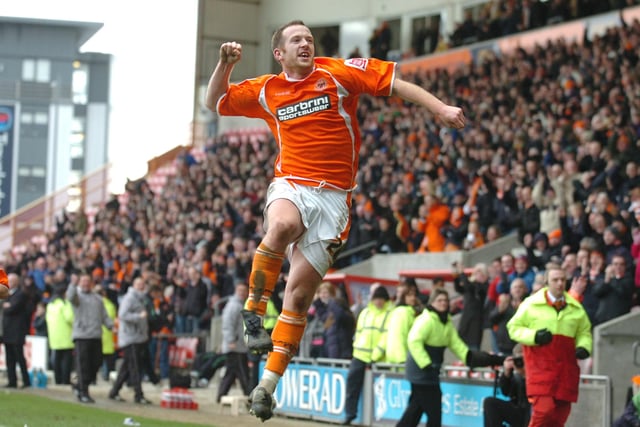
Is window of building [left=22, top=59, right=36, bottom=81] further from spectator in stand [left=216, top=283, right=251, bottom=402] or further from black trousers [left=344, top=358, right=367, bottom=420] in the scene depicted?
black trousers [left=344, top=358, right=367, bottom=420]

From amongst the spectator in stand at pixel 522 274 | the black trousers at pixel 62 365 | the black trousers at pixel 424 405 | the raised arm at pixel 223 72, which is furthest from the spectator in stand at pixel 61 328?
the raised arm at pixel 223 72

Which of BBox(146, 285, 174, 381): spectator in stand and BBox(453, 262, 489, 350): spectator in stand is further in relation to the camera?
BBox(146, 285, 174, 381): spectator in stand

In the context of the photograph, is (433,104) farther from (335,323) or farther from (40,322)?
(40,322)

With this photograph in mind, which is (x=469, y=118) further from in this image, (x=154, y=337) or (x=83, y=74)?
(x=83, y=74)

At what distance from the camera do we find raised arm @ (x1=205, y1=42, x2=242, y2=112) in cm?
850

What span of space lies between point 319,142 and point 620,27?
17583 mm

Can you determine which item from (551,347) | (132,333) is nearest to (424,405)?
(551,347)

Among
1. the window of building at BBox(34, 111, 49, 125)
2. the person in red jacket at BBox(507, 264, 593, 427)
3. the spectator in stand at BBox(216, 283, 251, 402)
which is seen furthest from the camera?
the window of building at BBox(34, 111, 49, 125)

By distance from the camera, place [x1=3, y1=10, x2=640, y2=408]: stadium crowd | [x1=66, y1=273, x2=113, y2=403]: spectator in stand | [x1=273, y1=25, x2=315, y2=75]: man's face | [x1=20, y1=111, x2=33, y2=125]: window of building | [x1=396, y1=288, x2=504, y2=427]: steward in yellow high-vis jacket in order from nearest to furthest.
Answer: [x1=273, y1=25, x2=315, y2=75]: man's face → [x1=396, y1=288, x2=504, y2=427]: steward in yellow high-vis jacket → [x1=3, y1=10, x2=640, y2=408]: stadium crowd → [x1=66, y1=273, x2=113, y2=403]: spectator in stand → [x1=20, y1=111, x2=33, y2=125]: window of building

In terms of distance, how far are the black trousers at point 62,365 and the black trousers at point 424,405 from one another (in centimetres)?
1044

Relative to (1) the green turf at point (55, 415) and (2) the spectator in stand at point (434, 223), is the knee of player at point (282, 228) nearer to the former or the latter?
(1) the green turf at point (55, 415)

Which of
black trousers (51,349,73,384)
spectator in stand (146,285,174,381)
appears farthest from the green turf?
spectator in stand (146,285,174,381)

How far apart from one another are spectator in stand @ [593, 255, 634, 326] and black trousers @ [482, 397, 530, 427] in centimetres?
280

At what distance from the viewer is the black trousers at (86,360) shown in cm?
1909
